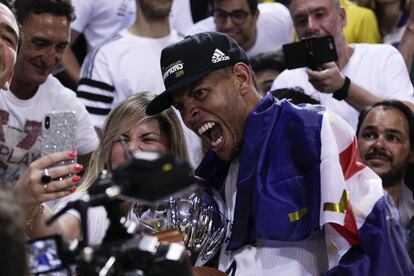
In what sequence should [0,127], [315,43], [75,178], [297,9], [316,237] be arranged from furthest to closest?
[297,9], [315,43], [0,127], [316,237], [75,178]

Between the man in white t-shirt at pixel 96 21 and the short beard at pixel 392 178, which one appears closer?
the short beard at pixel 392 178

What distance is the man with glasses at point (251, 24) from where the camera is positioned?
16.7 ft

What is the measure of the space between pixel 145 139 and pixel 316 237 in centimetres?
97

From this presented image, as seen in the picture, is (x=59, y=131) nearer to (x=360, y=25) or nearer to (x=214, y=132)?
(x=214, y=132)

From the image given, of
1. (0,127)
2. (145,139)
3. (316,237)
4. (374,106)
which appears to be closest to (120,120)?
(145,139)

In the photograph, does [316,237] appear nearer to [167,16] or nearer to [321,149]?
[321,149]

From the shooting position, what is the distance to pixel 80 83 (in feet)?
15.9

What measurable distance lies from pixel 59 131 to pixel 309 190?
1.04 m

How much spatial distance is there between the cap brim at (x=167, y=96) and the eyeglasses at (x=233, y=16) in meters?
2.13

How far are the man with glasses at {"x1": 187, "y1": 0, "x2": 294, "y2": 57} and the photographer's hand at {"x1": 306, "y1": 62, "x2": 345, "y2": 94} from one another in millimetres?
792

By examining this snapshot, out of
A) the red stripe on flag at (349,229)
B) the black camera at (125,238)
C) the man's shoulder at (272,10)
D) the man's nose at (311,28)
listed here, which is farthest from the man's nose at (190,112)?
the man's shoulder at (272,10)

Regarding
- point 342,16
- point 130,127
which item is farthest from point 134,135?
point 342,16

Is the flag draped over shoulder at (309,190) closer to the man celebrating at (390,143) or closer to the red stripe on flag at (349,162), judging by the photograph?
the red stripe on flag at (349,162)

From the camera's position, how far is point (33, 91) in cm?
428
